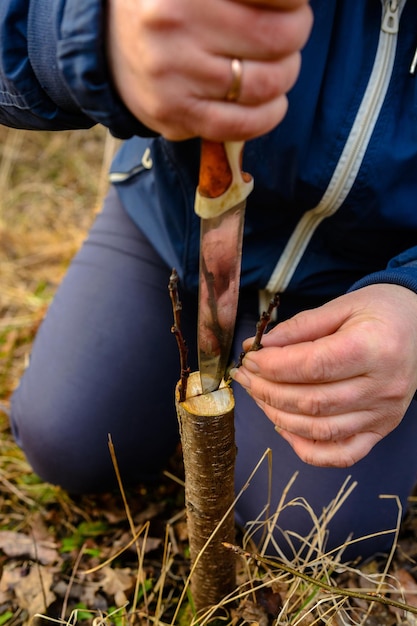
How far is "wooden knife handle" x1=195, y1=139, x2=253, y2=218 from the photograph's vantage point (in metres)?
0.79

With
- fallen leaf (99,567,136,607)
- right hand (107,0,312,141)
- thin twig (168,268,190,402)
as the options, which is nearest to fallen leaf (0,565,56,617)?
fallen leaf (99,567,136,607)

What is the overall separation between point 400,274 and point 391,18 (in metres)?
0.47

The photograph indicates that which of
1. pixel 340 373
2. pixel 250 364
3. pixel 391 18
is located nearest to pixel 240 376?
pixel 250 364

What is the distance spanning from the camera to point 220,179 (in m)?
0.82

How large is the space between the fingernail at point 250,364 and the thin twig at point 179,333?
117 millimetres

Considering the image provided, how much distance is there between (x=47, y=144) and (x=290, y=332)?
348 centimetres

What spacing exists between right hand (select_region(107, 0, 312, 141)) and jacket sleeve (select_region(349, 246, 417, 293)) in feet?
1.64

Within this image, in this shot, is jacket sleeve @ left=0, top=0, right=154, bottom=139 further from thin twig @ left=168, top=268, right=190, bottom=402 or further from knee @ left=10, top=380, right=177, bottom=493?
knee @ left=10, top=380, right=177, bottom=493

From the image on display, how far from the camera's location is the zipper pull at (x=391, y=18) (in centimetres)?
108

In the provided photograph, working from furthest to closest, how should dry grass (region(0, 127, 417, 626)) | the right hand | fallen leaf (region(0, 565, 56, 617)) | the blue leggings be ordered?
the blue leggings < fallen leaf (region(0, 565, 56, 617)) < dry grass (region(0, 127, 417, 626)) < the right hand

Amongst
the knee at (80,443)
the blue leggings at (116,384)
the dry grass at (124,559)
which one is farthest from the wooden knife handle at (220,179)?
the knee at (80,443)

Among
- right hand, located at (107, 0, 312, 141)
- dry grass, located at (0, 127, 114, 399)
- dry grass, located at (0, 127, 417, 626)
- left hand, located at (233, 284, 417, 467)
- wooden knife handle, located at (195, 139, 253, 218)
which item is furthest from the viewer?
dry grass, located at (0, 127, 114, 399)

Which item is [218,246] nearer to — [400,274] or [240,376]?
[240,376]

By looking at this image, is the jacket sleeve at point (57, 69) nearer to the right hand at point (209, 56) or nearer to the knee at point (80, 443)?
the right hand at point (209, 56)
